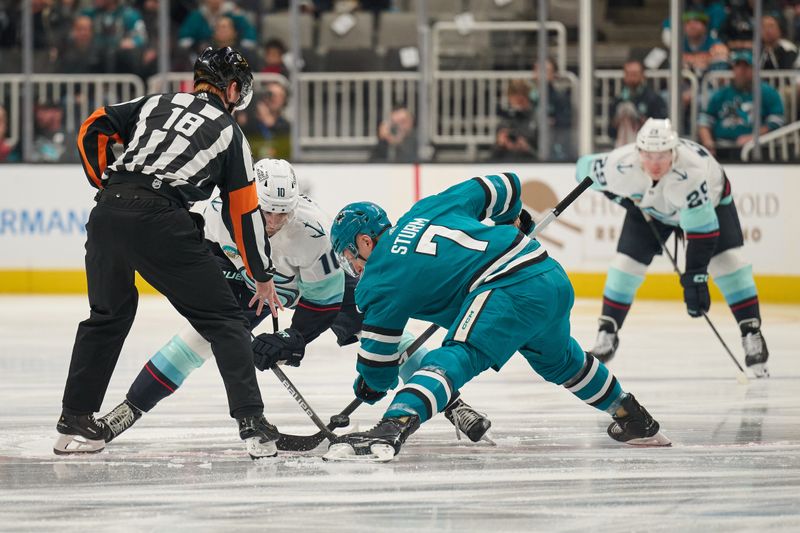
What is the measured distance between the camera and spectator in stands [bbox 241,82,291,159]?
11.1 meters

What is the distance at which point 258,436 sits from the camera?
14.8ft

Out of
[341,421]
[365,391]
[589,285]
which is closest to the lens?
[365,391]

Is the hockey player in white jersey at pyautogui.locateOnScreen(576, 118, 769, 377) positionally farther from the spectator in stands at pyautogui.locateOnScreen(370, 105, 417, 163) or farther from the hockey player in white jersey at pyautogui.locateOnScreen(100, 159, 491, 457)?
the spectator in stands at pyautogui.locateOnScreen(370, 105, 417, 163)

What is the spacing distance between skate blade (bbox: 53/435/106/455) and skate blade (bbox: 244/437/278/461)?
0.50 m

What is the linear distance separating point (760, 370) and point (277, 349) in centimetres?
276

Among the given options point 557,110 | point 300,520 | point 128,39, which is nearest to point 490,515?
point 300,520

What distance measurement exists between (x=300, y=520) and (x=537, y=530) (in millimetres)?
583

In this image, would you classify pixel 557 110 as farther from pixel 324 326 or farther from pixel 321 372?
pixel 324 326

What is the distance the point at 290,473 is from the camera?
14.2ft

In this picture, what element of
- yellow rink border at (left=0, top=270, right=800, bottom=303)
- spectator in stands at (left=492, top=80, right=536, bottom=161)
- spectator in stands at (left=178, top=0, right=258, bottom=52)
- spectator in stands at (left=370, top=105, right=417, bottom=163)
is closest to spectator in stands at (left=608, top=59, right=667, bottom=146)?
spectator in stands at (left=492, top=80, right=536, bottom=161)

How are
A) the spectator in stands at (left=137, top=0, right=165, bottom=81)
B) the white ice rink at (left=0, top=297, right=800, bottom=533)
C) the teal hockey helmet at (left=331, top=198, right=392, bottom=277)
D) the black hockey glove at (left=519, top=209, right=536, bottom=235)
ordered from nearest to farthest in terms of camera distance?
the white ice rink at (left=0, top=297, right=800, bottom=533), the teal hockey helmet at (left=331, top=198, right=392, bottom=277), the black hockey glove at (left=519, top=209, right=536, bottom=235), the spectator in stands at (left=137, top=0, right=165, bottom=81)

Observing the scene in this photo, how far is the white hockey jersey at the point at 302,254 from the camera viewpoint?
4828 millimetres

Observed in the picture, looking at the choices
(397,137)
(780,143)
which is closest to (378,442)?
(397,137)

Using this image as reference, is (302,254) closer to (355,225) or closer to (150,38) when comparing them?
(355,225)
